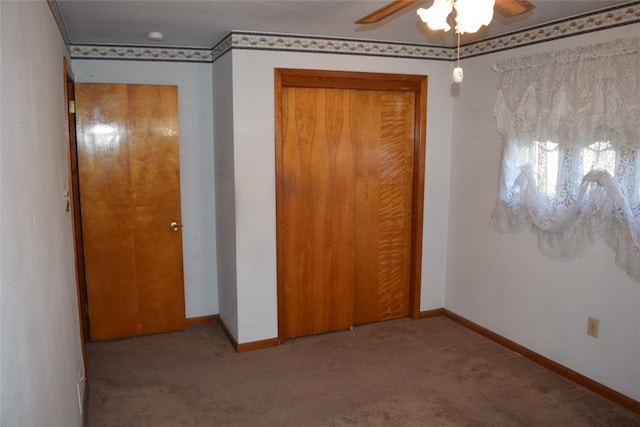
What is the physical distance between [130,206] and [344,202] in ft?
5.31

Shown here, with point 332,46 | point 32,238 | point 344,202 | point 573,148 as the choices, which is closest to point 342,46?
point 332,46

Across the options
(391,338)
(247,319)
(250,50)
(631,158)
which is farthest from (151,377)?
(631,158)

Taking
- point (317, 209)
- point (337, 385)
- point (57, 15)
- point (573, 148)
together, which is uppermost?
point (57, 15)

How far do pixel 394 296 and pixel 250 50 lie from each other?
88.6 inches

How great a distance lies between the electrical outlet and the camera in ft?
9.55

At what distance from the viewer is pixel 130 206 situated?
3686 millimetres

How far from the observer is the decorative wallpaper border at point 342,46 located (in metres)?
2.94

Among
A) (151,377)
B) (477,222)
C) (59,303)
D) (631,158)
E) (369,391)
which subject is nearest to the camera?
(59,303)

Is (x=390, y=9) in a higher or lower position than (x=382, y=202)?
higher

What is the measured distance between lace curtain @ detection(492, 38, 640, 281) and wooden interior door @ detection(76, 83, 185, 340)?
8.05 ft

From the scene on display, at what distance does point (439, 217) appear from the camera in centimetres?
407

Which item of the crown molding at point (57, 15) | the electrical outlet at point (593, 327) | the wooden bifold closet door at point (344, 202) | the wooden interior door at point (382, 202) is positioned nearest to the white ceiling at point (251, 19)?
the crown molding at point (57, 15)

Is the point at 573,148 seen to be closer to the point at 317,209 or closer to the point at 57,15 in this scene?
the point at 317,209

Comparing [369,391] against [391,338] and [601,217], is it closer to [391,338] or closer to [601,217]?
[391,338]
